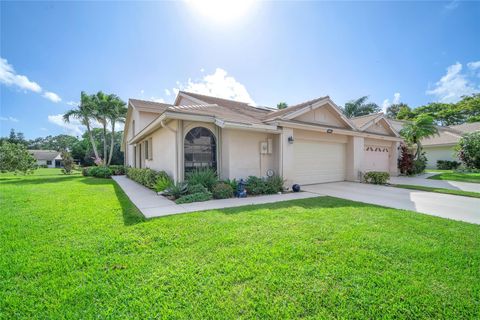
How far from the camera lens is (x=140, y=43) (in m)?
12.0

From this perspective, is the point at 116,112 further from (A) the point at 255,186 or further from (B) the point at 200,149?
(A) the point at 255,186

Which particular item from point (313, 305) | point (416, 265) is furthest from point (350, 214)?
point (313, 305)

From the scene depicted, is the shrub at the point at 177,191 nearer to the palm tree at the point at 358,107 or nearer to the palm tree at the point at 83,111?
the palm tree at the point at 83,111

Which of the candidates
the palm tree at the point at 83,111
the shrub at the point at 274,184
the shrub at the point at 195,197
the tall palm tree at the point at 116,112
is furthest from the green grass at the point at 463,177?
the palm tree at the point at 83,111

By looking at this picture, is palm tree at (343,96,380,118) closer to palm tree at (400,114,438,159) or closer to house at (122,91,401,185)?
palm tree at (400,114,438,159)

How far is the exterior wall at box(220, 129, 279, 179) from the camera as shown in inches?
345

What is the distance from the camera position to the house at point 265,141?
27.5ft

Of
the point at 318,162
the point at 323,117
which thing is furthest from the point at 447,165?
the point at 318,162

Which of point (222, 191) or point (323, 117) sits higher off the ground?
point (323, 117)

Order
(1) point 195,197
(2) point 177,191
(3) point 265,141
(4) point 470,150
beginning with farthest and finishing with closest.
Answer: (4) point 470,150
(3) point 265,141
(2) point 177,191
(1) point 195,197

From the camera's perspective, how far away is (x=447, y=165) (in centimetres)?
2211

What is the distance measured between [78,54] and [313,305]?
17.1 meters

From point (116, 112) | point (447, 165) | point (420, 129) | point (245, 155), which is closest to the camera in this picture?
point (245, 155)

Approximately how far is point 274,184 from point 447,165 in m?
25.1
